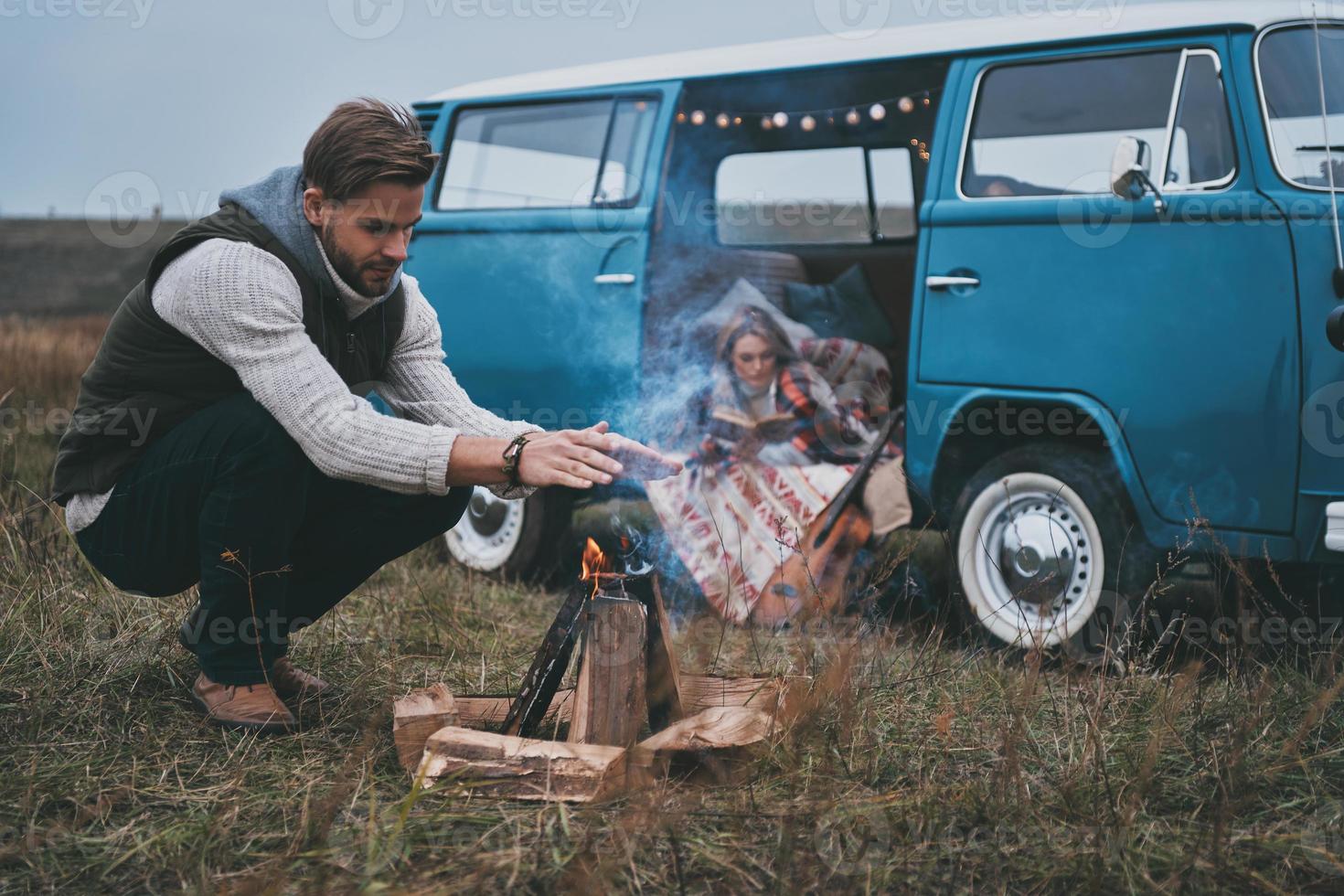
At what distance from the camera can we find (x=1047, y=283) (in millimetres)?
3943

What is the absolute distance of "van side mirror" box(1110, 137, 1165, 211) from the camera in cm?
355

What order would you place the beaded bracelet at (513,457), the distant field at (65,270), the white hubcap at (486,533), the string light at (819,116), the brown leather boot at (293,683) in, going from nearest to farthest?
the beaded bracelet at (513,457)
the brown leather boot at (293,683)
the string light at (819,116)
the white hubcap at (486,533)
the distant field at (65,270)

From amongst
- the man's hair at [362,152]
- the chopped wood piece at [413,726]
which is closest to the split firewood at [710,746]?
the chopped wood piece at [413,726]

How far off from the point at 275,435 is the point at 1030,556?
249cm

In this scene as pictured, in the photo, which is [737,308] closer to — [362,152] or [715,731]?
[362,152]

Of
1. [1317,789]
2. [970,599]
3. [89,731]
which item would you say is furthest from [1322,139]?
[89,731]

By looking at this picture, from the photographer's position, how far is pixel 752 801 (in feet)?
7.90

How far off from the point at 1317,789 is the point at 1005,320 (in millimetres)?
1863

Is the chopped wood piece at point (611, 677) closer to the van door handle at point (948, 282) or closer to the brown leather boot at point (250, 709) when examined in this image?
the brown leather boot at point (250, 709)

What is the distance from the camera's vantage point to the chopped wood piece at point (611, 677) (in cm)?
268

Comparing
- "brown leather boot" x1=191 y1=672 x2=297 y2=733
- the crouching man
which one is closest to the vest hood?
the crouching man

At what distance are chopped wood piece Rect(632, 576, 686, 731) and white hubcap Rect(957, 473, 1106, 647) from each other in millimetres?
1383

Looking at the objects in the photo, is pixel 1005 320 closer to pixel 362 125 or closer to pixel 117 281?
pixel 362 125

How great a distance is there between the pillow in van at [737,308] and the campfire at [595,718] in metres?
2.22
